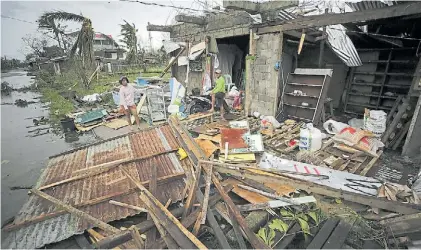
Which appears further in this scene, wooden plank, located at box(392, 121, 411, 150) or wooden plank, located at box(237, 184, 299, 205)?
wooden plank, located at box(392, 121, 411, 150)

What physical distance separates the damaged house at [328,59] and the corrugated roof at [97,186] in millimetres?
4576

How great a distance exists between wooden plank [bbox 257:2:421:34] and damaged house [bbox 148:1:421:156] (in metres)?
0.02

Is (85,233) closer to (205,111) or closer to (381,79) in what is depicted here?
(205,111)

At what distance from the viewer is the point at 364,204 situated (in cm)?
333

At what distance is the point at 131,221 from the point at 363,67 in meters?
9.96

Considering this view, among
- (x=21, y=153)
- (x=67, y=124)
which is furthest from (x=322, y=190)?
(x=67, y=124)

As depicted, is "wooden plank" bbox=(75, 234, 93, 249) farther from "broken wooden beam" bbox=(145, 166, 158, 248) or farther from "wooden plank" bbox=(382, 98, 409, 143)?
"wooden plank" bbox=(382, 98, 409, 143)

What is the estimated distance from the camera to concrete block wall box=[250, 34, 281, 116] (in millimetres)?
7357

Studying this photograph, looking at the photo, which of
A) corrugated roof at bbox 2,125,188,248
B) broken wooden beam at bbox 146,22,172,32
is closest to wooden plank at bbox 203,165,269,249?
corrugated roof at bbox 2,125,188,248

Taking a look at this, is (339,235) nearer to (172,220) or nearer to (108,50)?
(172,220)

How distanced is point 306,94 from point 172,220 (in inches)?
A: 258

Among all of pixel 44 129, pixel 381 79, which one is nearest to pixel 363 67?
pixel 381 79

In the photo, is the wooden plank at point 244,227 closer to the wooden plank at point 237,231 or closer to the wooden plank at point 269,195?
the wooden plank at point 237,231

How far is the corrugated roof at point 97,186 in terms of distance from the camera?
9.50 feet
